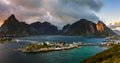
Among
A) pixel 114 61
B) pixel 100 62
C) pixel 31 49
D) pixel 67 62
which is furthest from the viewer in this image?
pixel 31 49

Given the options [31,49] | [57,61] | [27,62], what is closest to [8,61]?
[27,62]

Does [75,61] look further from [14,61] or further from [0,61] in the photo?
[0,61]

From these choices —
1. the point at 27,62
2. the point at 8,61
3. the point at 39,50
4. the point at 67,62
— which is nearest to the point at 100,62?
the point at 67,62

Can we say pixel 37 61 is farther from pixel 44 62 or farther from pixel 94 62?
pixel 94 62

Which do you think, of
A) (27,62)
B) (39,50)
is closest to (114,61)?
(27,62)

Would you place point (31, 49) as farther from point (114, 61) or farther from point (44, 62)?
point (114, 61)

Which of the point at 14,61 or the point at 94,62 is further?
the point at 14,61

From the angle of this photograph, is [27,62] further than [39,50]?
No

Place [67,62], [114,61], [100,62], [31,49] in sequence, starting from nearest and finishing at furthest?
[114,61] → [100,62] → [67,62] → [31,49]
